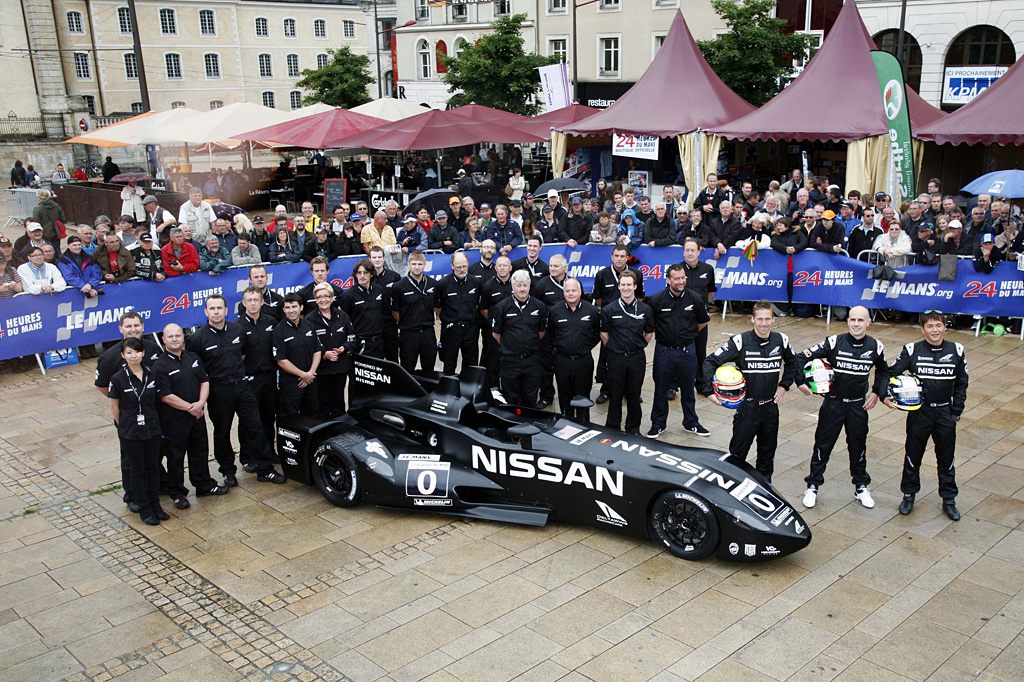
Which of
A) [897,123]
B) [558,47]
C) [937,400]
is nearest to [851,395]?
[937,400]

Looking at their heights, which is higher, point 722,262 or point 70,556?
point 722,262

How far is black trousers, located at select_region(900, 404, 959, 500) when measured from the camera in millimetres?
7492

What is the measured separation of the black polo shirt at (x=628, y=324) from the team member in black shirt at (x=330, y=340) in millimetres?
2700

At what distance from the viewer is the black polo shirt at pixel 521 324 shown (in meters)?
9.54

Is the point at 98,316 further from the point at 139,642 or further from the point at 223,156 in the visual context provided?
the point at 223,156

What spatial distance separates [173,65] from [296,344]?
5419cm

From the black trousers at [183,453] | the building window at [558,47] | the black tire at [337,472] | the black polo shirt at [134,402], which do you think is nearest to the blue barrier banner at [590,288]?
the black trousers at [183,453]

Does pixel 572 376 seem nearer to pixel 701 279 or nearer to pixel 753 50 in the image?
pixel 701 279

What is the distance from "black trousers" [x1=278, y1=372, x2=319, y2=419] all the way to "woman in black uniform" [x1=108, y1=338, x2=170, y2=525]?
1.32 meters

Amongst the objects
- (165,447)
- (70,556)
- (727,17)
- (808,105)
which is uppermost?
(727,17)

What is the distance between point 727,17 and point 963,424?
72.2 feet

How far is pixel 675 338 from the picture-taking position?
9.46m

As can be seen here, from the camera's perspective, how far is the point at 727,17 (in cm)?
2862

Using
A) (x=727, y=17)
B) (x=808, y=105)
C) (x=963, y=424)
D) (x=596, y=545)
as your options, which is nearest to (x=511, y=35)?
(x=727, y=17)
